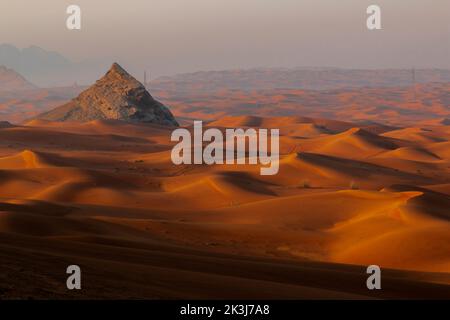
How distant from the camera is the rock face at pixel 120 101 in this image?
5638 cm

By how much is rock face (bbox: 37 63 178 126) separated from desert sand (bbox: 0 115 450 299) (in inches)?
429

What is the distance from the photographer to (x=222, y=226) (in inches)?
729

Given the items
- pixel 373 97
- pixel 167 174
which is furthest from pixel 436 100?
pixel 167 174

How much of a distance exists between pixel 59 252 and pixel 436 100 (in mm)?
134138

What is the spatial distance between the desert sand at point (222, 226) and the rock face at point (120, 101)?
1089 cm

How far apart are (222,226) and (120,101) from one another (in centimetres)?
4056

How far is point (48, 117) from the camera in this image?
68.0 m
